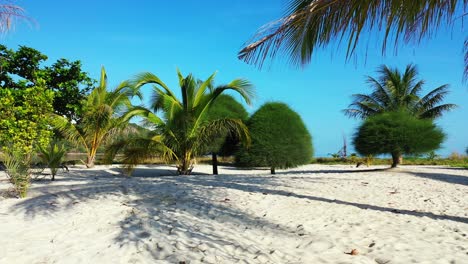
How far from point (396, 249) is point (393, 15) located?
3.10m

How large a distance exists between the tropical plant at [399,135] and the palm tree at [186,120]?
5617 millimetres

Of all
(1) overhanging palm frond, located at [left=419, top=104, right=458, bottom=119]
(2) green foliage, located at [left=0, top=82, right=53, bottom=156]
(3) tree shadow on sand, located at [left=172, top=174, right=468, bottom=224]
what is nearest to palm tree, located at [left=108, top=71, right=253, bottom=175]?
(2) green foliage, located at [left=0, top=82, right=53, bottom=156]

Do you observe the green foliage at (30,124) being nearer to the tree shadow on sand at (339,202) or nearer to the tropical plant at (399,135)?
the tree shadow on sand at (339,202)

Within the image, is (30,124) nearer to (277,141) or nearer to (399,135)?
(277,141)

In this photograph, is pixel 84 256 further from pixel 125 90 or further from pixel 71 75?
pixel 125 90

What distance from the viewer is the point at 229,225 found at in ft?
16.5

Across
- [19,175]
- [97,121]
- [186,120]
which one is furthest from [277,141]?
[97,121]

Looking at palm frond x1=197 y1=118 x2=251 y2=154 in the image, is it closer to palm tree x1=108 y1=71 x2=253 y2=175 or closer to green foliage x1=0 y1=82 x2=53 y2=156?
palm tree x1=108 y1=71 x2=253 y2=175

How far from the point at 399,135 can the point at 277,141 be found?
5220 mm

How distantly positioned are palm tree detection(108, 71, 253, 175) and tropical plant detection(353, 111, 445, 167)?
221 inches

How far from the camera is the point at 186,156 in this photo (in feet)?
40.5

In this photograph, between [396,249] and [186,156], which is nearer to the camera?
[396,249]

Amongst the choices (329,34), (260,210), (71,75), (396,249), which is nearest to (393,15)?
(329,34)

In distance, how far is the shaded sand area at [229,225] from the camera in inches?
154
